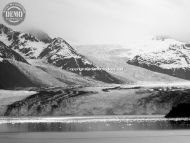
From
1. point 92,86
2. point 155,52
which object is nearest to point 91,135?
point 92,86

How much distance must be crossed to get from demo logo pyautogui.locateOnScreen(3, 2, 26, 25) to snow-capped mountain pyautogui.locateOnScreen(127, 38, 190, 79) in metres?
36.5

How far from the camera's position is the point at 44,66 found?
454 feet

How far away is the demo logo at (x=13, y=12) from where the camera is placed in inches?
3851

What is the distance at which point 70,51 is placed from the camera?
139 m

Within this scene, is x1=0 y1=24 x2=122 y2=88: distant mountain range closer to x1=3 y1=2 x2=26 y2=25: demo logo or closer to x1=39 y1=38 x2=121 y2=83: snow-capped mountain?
x1=39 y1=38 x2=121 y2=83: snow-capped mountain

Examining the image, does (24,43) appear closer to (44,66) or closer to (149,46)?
(44,66)

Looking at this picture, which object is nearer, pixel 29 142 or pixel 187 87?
pixel 29 142

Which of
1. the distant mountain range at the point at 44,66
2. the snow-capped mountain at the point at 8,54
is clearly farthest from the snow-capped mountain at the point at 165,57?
the snow-capped mountain at the point at 8,54

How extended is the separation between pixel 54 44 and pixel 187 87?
3152 cm

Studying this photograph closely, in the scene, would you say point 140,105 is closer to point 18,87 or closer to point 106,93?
point 106,93

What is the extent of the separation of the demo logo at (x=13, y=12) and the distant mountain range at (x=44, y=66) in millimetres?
22212

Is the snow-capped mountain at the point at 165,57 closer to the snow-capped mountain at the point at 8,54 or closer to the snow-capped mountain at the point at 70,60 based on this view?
the snow-capped mountain at the point at 70,60

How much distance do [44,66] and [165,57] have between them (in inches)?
1277

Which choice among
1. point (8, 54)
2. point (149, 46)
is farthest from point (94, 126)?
point (8, 54)
